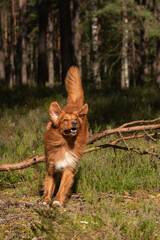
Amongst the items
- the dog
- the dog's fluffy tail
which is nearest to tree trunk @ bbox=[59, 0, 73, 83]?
the dog's fluffy tail

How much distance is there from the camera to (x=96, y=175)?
15.8 feet

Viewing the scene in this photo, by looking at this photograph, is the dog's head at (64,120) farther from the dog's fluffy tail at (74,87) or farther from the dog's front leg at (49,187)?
the dog's fluffy tail at (74,87)

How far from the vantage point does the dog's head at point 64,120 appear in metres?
4.00

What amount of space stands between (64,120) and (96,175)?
1209 millimetres

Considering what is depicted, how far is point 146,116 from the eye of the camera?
26.7 ft

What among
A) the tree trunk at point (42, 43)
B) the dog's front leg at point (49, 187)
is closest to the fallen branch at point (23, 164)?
the dog's front leg at point (49, 187)

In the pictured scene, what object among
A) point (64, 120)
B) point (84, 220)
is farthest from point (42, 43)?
point (84, 220)

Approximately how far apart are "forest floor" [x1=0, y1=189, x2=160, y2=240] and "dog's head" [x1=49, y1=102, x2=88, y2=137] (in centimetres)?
96

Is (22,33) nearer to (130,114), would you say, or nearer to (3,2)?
(3,2)

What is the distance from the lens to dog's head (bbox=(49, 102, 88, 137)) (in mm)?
4004

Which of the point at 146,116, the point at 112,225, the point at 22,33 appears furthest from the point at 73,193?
the point at 22,33

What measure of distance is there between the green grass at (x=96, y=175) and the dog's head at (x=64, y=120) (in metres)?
0.79

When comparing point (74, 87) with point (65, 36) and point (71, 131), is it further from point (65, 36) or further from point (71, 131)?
point (65, 36)

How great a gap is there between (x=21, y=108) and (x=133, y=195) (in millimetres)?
5751
